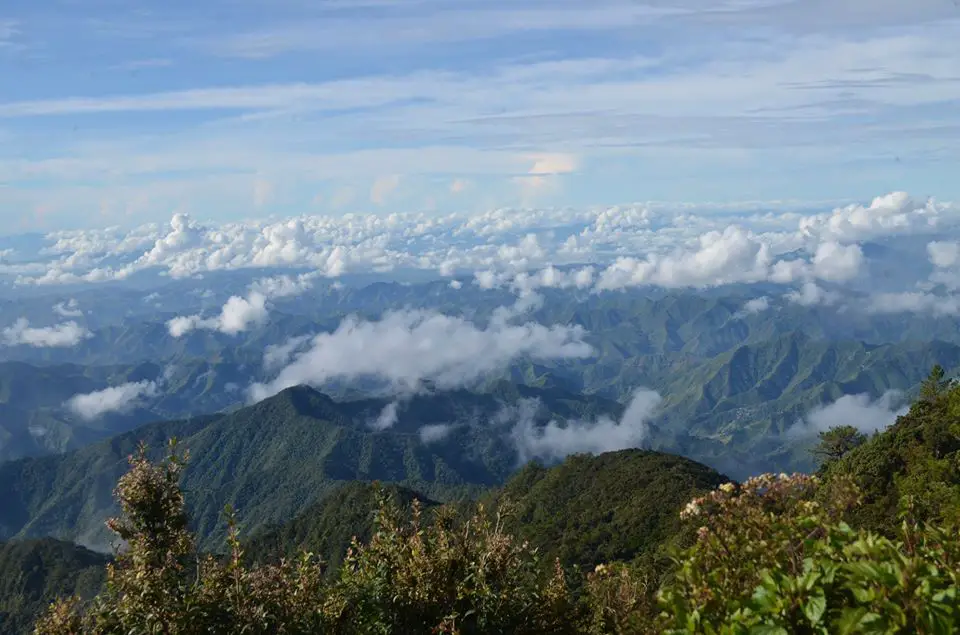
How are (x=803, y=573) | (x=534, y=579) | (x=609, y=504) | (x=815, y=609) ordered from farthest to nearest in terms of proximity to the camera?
(x=609, y=504) < (x=534, y=579) < (x=803, y=573) < (x=815, y=609)

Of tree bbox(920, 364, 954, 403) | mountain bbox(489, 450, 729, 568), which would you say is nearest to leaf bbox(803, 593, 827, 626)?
mountain bbox(489, 450, 729, 568)

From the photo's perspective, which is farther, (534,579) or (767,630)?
(534,579)

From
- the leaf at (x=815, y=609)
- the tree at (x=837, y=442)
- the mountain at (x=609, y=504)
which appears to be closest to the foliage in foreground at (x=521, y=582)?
the leaf at (x=815, y=609)

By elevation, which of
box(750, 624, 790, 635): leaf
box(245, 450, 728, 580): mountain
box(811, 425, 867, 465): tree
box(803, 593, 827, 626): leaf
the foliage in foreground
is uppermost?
box(803, 593, 827, 626): leaf

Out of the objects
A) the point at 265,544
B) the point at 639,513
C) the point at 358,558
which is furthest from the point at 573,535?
the point at 358,558

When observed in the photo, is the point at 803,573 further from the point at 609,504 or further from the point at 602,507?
the point at 602,507

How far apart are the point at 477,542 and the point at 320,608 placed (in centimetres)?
293

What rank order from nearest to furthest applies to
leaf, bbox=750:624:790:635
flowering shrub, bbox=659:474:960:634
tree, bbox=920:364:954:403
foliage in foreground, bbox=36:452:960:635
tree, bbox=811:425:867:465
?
1. flowering shrub, bbox=659:474:960:634
2. leaf, bbox=750:624:790:635
3. foliage in foreground, bbox=36:452:960:635
4. tree, bbox=920:364:954:403
5. tree, bbox=811:425:867:465

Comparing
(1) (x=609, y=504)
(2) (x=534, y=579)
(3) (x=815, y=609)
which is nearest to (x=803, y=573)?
(3) (x=815, y=609)

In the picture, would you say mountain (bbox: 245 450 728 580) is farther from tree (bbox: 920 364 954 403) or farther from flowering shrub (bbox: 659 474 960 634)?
flowering shrub (bbox: 659 474 960 634)

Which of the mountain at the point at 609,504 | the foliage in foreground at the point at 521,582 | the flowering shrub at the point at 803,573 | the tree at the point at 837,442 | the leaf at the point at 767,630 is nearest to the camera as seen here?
the flowering shrub at the point at 803,573

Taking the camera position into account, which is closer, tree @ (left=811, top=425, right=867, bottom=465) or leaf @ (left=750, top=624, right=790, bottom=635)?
leaf @ (left=750, top=624, right=790, bottom=635)

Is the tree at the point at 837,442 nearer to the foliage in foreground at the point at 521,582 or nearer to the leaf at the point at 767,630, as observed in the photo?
the foliage in foreground at the point at 521,582

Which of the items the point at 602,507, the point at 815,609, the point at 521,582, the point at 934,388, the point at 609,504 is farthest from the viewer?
the point at 602,507
